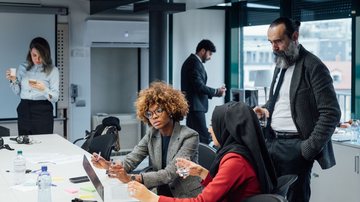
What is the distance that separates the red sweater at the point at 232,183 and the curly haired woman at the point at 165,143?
701 mm

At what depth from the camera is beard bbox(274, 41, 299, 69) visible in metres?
2.89

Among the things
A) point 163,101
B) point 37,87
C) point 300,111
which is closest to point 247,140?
point 300,111

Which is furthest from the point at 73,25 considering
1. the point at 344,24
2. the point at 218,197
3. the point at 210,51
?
the point at 218,197

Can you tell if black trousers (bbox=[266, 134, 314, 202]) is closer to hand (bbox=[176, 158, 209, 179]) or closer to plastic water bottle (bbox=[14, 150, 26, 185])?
hand (bbox=[176, 158, 209, 179])

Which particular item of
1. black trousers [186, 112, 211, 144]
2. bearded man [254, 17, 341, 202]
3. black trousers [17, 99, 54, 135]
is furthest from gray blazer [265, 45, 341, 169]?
black trousers [186, 112, 211, 144]

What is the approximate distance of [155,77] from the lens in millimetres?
5895

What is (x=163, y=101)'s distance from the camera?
312 centimetres

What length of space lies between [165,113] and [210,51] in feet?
10.6

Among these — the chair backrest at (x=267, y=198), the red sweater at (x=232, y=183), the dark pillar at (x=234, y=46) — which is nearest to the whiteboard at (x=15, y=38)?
the dark pillar at (x=234, y=46)

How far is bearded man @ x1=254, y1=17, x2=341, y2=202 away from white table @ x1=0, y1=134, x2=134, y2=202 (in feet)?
3.21

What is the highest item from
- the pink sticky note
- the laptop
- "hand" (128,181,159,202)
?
"hand" (128,181,159,202)

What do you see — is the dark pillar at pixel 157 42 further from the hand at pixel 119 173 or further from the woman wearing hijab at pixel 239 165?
the woman wearing hijab at pixel 239 165

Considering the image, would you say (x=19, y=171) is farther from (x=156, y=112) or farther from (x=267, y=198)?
(x=267, y=198)

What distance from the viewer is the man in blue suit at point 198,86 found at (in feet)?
20.2
